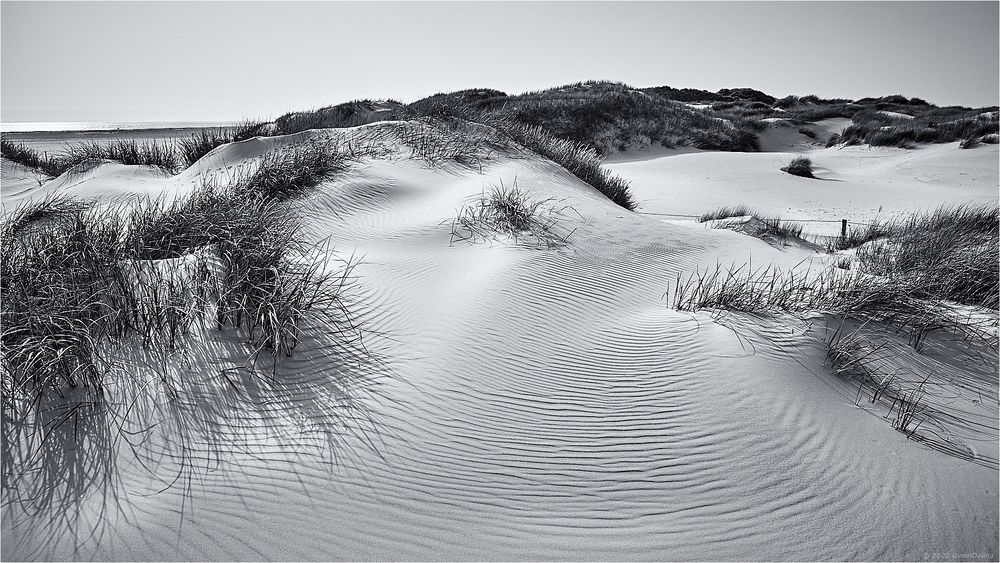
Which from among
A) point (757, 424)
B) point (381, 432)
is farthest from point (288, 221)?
point (757, 424)

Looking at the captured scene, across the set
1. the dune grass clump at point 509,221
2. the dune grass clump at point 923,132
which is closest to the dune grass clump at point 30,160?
the dune grass clump at point 509,221

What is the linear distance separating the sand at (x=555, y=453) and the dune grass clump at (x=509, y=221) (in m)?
0.77

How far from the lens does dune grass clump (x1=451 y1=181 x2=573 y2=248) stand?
539 centimetres

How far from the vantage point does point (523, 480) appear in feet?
8.21

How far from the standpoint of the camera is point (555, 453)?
2.66 meters

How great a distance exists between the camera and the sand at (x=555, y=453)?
220 centimetres

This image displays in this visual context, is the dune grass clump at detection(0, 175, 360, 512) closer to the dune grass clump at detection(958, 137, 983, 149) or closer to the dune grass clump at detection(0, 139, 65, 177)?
the dune grass clump at detection(0, 139, 65, 177)

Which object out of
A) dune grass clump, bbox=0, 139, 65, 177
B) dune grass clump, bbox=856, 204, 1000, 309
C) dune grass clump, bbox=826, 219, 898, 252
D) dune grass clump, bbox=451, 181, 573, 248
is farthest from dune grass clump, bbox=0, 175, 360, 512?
dune grass clump, bbox=0, 139, 65, 177

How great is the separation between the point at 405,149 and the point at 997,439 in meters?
7.83

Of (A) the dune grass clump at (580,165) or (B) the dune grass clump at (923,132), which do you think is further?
(B) the dune grass clump at (923,132)

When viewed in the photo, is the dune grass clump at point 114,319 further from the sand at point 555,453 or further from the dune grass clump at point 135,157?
the dune grass clump at point 135,157

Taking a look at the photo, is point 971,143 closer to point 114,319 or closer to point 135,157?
point 114,319

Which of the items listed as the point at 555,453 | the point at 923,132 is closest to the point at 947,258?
the point at 555,453

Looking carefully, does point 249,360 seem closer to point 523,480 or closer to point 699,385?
point 523,480
